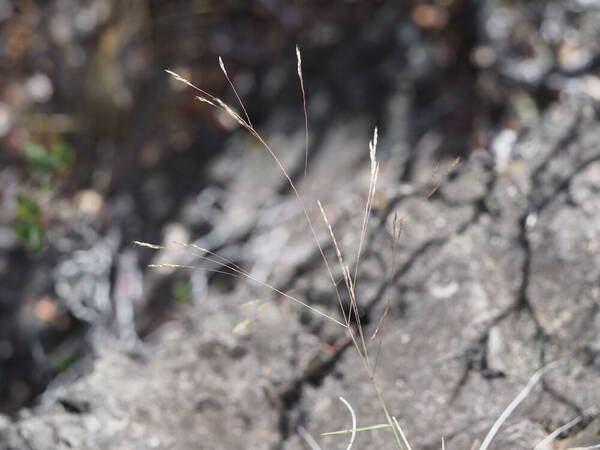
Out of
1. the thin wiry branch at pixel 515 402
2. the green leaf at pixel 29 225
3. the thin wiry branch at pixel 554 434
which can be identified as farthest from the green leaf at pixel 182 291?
the thin wiry branch at pixel 554 434

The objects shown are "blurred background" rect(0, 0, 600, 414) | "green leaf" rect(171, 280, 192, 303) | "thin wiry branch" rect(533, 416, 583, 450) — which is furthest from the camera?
"green leaf" rect(171, 280, 192, 303)

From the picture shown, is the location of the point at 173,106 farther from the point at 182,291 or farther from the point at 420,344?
the point at 420,344

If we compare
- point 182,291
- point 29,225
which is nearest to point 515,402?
point 182,291

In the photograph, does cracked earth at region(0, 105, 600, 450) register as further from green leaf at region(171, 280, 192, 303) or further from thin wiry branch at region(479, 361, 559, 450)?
green leaf at region(171, 280, 192, 303)

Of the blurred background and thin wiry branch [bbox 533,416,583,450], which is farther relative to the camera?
the blurred background

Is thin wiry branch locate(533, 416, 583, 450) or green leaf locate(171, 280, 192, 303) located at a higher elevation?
thin wiry branch locate(533, 416, 583, 450)

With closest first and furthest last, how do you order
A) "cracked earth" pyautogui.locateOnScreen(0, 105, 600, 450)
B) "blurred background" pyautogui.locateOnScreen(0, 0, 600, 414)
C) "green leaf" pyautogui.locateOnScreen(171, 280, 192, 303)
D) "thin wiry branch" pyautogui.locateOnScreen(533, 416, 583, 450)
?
1. "thin wiry branch" pyautogui.locateOnScreen(533, 416, 583, 450)
2. "cracked earth" pyautogui.locateOnScreen(0, 105, 600, 450)
3. "blurred background" pyautogui.locateOnScreen(0, 0, 600, 414)
4. "green leaf" pyautogui.locateOnScreen(171, 280, 192, 303)

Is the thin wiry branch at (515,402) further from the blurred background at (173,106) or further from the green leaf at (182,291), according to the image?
the green leaf at (182,291)

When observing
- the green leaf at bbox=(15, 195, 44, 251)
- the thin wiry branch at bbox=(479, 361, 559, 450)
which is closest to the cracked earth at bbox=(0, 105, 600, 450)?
the thin wiry branch at bbox=(479, 361, 559, 450)

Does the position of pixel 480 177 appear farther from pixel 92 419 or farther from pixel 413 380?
pixel 92 419
